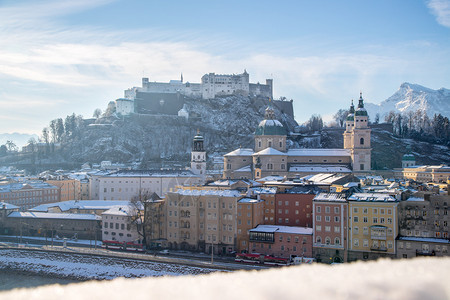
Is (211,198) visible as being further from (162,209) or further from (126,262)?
(126,262)

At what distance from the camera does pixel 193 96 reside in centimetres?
10375

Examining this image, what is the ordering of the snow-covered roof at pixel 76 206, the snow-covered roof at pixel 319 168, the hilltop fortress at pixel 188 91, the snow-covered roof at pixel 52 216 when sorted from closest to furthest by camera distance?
1. the snow-covered roof at pixel 52 216
2. the snow-covered roof at pixel 76 206
3. the snow-covered roof at pixel 319 168
4. the hilltop fortress at pixel 188 91

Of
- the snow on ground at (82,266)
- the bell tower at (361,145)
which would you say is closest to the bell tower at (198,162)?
the bell tower at (361,145)

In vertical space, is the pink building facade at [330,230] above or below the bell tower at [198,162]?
below

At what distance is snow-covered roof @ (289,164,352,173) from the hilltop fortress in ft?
153

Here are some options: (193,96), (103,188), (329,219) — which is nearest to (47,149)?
(193,96)

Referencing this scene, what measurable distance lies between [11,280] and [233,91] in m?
78.9

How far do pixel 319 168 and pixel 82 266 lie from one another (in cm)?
3402

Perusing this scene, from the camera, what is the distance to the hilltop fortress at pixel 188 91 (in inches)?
3942

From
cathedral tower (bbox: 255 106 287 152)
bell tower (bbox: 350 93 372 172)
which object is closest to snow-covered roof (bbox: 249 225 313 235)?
cathedral tower (bbox: 255 106 287 152)

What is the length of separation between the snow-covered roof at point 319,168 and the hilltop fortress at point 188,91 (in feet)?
153

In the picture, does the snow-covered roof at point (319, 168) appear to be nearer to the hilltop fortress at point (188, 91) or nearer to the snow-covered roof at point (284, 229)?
the snow-covered roof at point (284, 229)

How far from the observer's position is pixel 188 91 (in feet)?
344

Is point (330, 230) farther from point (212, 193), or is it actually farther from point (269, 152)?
point (269, 152)
